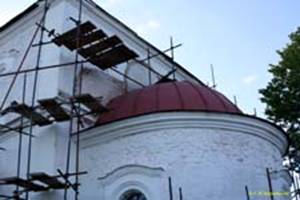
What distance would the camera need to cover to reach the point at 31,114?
1246 cm

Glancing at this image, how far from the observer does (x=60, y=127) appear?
1259 centimetres

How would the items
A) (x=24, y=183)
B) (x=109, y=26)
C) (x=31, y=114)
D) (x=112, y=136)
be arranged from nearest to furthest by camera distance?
(x=24, y=183) → (x=112, y=136) → (x=31, y=114) → (x=109, y=26)

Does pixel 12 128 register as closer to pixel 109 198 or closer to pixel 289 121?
pixel 109 198

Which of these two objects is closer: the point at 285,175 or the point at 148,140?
the point at 148,140

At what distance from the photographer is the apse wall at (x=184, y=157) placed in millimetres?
11336

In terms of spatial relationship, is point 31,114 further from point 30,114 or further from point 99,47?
point 99,47

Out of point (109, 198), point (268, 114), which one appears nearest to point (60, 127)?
point (109, 198)

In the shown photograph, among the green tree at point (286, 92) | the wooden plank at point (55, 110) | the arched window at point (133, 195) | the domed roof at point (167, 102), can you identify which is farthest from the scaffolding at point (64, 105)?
the green tree at point (286, 92)

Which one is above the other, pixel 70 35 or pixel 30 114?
pixel 70 35

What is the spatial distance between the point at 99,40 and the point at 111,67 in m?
1.12

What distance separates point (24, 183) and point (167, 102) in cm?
362

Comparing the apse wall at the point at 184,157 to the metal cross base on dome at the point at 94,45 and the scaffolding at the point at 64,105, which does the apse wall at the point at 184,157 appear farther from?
the metal cross base on dome at the point at 94,45

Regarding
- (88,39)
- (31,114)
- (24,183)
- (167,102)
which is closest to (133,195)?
(167,102)

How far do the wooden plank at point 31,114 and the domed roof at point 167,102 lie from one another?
1.29 metres
